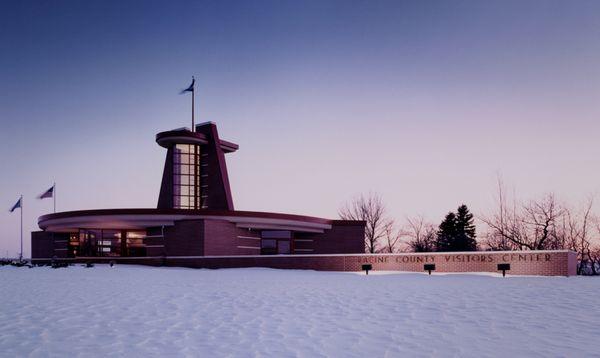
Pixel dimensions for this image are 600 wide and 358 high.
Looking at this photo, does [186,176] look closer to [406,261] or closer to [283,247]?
[283,247]

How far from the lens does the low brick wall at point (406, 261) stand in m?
24.7

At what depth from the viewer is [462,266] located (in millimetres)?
27094

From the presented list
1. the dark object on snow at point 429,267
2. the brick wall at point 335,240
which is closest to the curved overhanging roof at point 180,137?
the brick wall at point 335,240

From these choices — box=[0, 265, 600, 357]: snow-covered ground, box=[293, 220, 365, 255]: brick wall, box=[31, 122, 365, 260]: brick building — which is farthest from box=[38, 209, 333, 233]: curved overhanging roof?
box=[0, 265, 600, 357]: snow-covered ground

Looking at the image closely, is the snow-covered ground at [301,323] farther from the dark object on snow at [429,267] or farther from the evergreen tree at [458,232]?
the evergreen tree at [458,232]

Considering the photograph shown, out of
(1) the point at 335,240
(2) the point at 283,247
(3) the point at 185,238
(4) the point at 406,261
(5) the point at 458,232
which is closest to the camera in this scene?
(4) the point at 406,261

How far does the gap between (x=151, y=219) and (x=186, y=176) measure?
9926 millimetres

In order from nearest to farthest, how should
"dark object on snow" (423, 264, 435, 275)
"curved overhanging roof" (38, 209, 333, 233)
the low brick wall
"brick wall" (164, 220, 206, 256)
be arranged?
the low brick wall, "dark object on snow" (423, 264, 435, 275), "brick wall" (164, 220, 206, 256), "curved overhanging roof" (38, 209, 333, 233)

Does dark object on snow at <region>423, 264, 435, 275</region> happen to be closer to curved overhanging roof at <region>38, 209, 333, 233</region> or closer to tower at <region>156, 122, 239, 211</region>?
curved overhanging roof at <region>38, 209, 333, 233</region>

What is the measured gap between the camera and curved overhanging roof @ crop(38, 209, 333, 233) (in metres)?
35.7

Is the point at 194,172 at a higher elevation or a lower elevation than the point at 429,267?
higher

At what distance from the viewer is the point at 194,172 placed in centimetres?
4569

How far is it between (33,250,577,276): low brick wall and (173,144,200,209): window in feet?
29.2

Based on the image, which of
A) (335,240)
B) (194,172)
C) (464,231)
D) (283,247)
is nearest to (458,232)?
(464,231)
